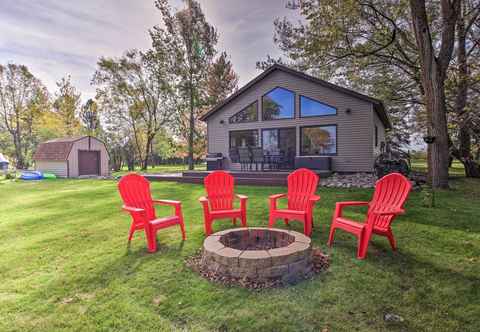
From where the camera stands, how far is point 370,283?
97.0 inches

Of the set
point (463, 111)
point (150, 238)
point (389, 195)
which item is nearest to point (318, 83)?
point (463, 111)

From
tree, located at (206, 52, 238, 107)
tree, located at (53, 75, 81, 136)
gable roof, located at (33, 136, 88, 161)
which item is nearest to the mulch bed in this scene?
gable roof, located at (33, 136, 88, 161)

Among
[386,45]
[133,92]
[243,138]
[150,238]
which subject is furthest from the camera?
[133,92]

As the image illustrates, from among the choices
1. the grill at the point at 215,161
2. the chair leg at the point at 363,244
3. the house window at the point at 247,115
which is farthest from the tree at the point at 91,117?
the chair leg at the point at 363,244

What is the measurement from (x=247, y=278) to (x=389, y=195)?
2.22 m

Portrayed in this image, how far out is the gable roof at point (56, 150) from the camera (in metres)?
15.6

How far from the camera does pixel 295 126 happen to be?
10867 millimetres

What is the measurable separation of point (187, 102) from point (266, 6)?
32.1 ft

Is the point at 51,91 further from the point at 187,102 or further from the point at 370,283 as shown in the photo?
the point at 370,283

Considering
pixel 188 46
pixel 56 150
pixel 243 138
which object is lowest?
pixel 56 150

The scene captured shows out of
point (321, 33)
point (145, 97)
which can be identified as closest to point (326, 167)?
point (321, 33)

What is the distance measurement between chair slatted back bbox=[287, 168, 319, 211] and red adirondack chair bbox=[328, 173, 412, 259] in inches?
31.2

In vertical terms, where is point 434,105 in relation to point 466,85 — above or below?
below

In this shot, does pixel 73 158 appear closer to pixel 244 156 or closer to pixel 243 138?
pixel 243 138
